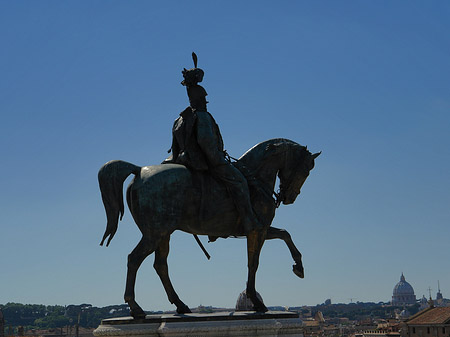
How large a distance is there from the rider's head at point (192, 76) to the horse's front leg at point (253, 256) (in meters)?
2.63

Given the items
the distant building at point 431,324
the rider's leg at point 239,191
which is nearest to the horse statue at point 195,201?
the rider's leg at point 239,191

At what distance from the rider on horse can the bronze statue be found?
2 cm

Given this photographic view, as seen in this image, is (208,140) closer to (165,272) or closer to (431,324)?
(165,272)

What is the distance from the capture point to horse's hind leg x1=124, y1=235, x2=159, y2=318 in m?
12.5

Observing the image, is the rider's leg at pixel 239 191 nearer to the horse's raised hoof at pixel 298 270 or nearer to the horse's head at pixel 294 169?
the horse's head at pixel 294 169

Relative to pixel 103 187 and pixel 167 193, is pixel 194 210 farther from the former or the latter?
pixel 103 187

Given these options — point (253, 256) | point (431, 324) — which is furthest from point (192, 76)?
point (431, 324)

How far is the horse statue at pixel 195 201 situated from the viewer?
41.3ft

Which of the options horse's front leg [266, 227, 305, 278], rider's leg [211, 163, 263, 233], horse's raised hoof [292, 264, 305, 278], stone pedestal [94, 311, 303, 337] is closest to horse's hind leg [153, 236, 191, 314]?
stone pedestal [94, 311, 303, 337]

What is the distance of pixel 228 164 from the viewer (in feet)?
43.3

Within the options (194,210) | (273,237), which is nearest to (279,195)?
(273,237)

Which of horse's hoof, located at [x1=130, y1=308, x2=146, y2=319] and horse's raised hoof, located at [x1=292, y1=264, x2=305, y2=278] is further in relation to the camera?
horse's raised hoof, located at [x1=292, y1=264, x2=305, y2=278]

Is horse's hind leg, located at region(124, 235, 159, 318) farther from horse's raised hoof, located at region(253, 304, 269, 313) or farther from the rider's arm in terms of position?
horse's raised hoof, located at region(253, 304, 269, 313)

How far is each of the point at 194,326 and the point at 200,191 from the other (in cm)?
210
